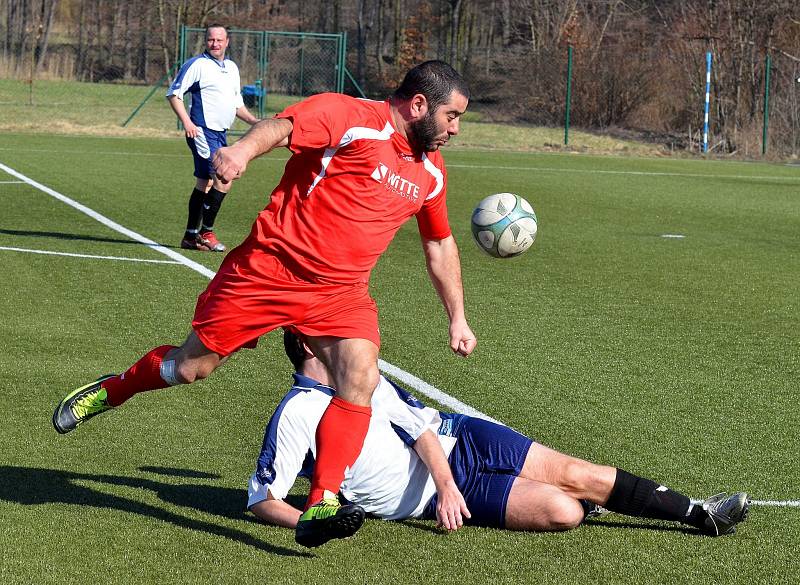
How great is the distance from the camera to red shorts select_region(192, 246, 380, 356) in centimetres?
488

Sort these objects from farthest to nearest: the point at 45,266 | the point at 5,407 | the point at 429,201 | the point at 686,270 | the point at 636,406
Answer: the point at 686,270
the point at 45,266
the point at 636,406
the point at 5,407
the point at 429,201

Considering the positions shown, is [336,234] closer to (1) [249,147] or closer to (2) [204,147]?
(1) [249,147]

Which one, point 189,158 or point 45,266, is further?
point 189,158

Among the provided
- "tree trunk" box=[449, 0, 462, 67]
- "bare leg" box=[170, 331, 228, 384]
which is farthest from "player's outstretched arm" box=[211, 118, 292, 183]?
"tree trunk" box=[449, 0, 462, 67]

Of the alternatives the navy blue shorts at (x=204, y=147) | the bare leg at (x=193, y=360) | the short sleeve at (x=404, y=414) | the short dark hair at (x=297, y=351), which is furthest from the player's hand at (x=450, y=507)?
the navy blue shorts at (x=204, y=147)

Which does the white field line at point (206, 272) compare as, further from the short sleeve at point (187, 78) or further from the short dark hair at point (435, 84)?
the short dark hair at point (435, 84)

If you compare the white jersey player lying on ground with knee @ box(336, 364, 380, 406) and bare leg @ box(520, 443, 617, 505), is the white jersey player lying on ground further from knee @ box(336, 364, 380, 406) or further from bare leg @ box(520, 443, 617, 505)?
knee @ box(336, 364, 380, 406)

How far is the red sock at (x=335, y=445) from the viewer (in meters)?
4.58

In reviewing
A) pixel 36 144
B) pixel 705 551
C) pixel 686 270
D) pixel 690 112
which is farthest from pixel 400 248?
pixel 690 112

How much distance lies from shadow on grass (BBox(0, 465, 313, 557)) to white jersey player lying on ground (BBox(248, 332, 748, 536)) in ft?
0.80

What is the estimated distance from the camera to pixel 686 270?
39.8ft

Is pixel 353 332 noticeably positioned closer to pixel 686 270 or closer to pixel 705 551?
pixel 705 551

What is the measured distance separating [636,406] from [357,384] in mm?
2587

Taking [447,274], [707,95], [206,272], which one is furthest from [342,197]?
[707,95]
